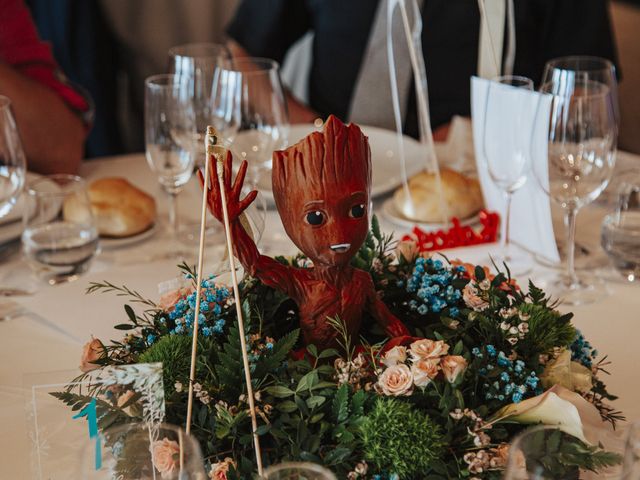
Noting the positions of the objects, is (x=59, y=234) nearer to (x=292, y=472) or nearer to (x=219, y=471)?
(x=219, y=471)

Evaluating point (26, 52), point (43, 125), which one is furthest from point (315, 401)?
point (26, 52)

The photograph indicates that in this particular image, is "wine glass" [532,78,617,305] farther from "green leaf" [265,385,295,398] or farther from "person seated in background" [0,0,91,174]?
"person seated in background" [0,0,91,174]

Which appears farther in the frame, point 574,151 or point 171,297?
point 574,151

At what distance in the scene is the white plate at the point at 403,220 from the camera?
1.23 meters

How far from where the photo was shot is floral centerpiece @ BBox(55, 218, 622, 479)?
609 mm

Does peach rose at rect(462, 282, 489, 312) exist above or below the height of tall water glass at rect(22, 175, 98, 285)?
above

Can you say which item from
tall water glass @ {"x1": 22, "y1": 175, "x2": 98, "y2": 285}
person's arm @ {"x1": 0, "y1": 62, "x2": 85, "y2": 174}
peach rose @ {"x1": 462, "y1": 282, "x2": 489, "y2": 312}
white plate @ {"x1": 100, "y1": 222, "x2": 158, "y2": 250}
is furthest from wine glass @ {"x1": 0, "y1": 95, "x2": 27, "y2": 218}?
peach rose @ {"x1": 462, "y1": 282, "x2": 489, "y2": 312}

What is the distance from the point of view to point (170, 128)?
3.78 feet

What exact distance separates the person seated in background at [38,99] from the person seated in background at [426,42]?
0.69 metres

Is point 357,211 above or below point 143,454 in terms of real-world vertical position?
above

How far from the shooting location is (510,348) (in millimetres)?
710

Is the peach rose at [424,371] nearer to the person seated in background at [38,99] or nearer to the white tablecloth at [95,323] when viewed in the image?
the white tablecloth at [95,323]

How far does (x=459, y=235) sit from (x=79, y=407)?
65 cm

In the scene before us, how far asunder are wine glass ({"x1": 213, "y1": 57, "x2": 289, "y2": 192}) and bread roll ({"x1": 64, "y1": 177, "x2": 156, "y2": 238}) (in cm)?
16
